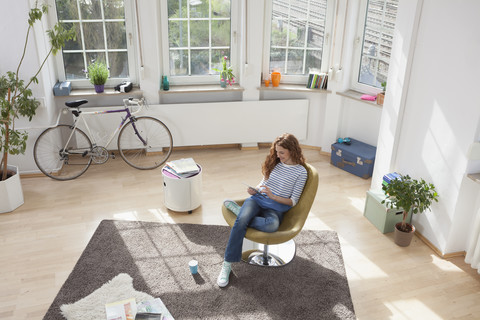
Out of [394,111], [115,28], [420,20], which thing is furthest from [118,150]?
[420,20]

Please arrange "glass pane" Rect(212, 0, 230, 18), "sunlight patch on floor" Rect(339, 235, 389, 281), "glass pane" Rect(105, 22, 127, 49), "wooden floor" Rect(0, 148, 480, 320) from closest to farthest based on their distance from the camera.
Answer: "wooden floor" Rect(0, 148, 480, 320) → "sunlight patch on floor" Rect(339, 235, 389, 281) → "glass pane" Rect(105, 22, 127, 49) → "glass pane" Rect(212, 0, 230, 18)

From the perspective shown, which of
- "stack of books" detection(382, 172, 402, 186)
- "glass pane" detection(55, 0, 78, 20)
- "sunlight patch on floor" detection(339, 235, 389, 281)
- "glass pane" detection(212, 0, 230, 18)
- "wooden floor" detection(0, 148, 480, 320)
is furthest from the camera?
"glass pane" detection(212, 0, 230, 18)

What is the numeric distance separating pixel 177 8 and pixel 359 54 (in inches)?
90.3

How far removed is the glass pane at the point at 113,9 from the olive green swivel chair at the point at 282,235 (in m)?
2.96

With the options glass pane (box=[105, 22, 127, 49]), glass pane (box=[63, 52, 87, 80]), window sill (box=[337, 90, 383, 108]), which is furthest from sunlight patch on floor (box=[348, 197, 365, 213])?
glass pane (box=[63, 52, 87, 80])

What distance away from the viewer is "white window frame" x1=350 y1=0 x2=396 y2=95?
5.04 m

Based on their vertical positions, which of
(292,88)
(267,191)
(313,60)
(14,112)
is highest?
(313,60)

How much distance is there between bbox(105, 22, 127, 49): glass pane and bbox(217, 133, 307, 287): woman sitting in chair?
9.29ft

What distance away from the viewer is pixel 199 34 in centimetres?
536

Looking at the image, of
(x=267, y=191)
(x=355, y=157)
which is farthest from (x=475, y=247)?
(x=355, y=157)

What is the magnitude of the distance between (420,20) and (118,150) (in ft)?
12.5

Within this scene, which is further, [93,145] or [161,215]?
[93,145]

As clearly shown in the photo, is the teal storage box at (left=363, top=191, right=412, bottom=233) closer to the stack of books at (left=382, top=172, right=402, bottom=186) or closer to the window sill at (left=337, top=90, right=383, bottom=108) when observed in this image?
the stack of books at (left=382, top=172, right=402, bottom=186)

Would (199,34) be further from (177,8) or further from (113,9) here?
(113,9)
